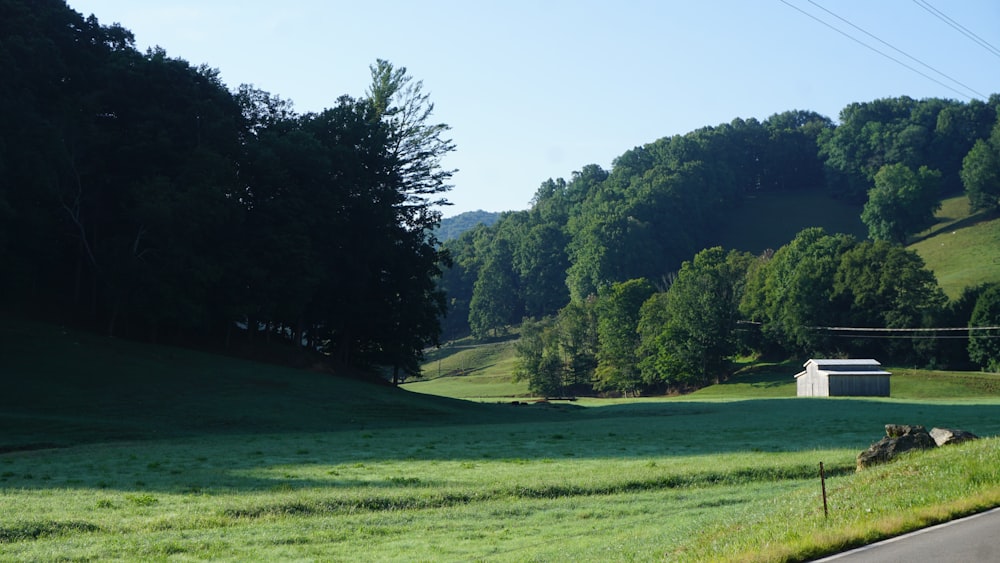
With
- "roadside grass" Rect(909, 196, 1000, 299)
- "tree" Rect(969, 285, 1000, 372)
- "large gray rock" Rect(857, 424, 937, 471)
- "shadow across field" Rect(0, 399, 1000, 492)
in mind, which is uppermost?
"roadside grass" Rect(909, 196, 1000, 299)

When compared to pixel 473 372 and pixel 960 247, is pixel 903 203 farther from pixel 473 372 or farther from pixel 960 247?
pixel 473 372

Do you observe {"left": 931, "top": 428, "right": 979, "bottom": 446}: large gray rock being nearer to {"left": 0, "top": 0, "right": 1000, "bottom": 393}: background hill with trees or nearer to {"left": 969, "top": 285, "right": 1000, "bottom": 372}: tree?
{"left": 0, "top": 0, "right": 1000, "bottom": 393}: background hill with trees

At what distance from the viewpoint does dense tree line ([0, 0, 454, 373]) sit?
186ft

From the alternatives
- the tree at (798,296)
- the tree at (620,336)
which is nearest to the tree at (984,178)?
the tree at (798,296)

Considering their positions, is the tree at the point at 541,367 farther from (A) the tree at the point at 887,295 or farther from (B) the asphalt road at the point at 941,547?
(B) the asphalt road at the point at 941,547

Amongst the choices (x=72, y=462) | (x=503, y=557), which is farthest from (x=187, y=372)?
(x=503, y=557)

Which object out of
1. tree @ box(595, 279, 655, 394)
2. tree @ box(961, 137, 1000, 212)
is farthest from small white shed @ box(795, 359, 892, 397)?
tree @ box(961, 137, 1000, 212)

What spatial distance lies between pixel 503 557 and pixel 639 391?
378ft

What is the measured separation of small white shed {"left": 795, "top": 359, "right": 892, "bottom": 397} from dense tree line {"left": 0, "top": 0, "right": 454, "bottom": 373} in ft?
130

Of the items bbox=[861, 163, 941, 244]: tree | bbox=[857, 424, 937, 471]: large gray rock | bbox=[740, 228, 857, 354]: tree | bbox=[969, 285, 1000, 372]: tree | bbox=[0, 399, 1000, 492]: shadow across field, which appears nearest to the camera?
bbox=[857, 424, 937, 471]: large gray rock

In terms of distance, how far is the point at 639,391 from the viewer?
12900 centimetres

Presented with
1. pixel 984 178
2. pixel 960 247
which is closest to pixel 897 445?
pixel 960 247

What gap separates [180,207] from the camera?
5956cm

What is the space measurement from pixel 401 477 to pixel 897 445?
13511mm
